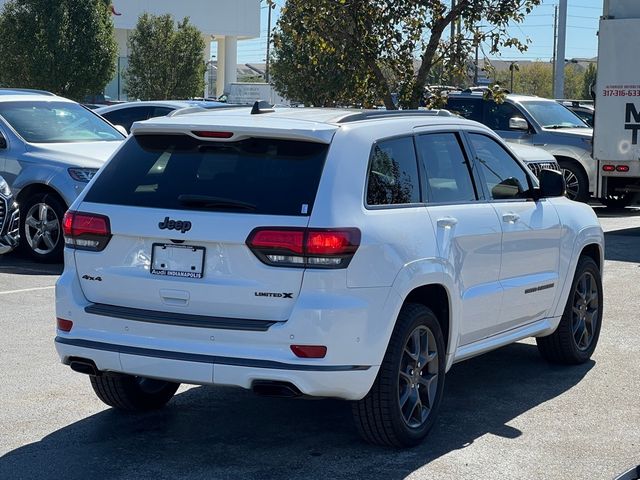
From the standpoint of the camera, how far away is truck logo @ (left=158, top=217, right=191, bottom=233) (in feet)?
19.1

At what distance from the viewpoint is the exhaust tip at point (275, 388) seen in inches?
221

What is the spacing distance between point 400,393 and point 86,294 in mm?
1696

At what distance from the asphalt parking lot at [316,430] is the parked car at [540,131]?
11.8m

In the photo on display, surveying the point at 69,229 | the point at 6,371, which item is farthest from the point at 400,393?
the point at 6,371

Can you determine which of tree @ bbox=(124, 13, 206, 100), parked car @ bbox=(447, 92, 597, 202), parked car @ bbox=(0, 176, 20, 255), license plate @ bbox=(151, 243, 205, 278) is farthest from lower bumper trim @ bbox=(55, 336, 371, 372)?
tree @ bbox=(124, 13, 206, 100)

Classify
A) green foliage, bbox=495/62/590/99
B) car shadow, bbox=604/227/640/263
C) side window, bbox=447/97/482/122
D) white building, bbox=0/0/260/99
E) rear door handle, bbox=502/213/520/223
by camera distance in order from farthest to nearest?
green foliage, bbox=495/62/590/99, white building, bbox=0/0/260/99, side window, bbox=447/97/482/122, car shadow, bbox=604/227/640/263, rear door handle, bbox=502/213/520/223

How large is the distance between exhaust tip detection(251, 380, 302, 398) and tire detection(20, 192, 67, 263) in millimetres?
7653

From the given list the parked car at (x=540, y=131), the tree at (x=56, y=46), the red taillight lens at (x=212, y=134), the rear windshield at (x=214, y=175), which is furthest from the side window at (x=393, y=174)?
the tree at (x=56, y=46)

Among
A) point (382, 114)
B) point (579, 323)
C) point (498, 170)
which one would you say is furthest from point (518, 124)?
point (382, 114)

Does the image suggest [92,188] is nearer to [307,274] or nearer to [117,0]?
[307,274]

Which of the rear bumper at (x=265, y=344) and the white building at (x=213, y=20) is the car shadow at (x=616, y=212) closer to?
the rear bumper at (x=265, y=344)

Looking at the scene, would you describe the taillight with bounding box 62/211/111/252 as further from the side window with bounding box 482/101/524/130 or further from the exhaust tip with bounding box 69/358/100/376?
the side window with bounding box 482/101/524/130

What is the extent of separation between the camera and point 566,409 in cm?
715

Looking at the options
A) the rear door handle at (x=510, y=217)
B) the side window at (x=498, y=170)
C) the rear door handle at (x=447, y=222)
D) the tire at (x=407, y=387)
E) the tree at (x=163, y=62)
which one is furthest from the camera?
the tree at (x=163, y=62)
